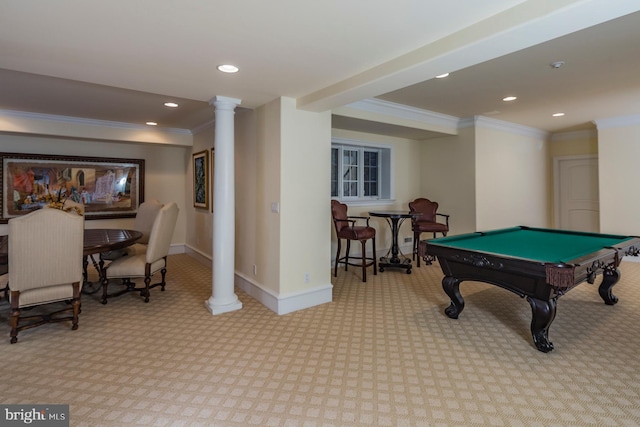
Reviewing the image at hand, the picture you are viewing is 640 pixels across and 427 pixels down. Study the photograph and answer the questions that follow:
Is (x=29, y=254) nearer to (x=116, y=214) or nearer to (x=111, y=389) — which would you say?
(x=111, y=389)

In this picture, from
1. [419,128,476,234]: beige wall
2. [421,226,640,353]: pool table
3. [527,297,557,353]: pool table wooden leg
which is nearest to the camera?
[421,226,640,353]: pool table

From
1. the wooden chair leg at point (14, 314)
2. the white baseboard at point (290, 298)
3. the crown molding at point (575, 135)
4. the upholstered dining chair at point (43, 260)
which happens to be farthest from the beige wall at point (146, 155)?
the crown molding at point (575, 135)

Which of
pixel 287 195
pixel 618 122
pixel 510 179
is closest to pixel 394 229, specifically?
pixel 287 195

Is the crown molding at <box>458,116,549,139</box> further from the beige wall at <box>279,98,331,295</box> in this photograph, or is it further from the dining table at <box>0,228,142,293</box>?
the dining table at <box>0,228,142,293</box>

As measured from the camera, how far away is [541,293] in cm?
262

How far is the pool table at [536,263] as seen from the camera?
8.18 feet

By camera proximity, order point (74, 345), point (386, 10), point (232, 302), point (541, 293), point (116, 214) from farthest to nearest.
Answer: point (116, 214) → point (232, 302) → point (74, 345) → point (541, 293) → point (386, 10)

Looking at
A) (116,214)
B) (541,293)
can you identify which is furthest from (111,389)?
(116,214)

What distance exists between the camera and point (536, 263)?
2465 mm

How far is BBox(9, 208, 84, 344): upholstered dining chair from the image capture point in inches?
108

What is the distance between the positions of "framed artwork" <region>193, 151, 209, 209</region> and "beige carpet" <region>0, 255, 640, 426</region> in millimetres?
2277

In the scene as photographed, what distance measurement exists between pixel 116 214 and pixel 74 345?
367cm

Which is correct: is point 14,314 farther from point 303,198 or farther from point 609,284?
point 609,284

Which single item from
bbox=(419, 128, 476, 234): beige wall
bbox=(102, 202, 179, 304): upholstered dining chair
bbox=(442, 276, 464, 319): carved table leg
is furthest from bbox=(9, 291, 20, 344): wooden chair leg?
bbox=(419, 128, 476, 234): beige wall
